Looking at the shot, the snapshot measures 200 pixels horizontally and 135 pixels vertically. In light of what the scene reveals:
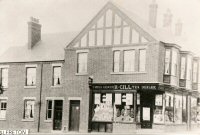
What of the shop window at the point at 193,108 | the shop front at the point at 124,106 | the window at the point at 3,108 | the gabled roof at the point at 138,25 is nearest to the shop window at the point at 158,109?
the shop front at the point at 124,106

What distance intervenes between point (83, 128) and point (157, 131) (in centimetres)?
382

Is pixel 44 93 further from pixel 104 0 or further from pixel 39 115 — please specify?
pixel 104 0

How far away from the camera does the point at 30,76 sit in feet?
81.9

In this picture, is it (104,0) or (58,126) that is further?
(58,126)

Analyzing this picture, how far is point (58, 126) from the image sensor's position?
23.8 m

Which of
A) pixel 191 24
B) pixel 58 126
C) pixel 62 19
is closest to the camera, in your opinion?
pixel 191 24

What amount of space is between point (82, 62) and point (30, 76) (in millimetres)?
3339

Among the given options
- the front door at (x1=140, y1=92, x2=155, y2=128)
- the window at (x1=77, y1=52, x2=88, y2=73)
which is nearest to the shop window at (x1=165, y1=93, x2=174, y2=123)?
the front door at (x1=140, y1=92, x2=155, y2=128)

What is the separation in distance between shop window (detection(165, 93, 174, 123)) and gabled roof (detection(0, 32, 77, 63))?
5870 millimetres

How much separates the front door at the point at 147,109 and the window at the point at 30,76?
6.12 m

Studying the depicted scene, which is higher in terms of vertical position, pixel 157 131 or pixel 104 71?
pixel 104 71

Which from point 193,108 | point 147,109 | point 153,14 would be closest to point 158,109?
point 147,109

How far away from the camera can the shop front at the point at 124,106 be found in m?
21.5

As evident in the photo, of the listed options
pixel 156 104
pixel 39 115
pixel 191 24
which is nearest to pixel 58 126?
pixel 39 115
